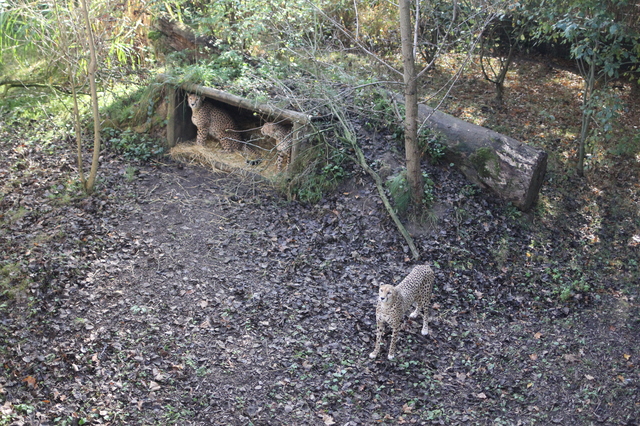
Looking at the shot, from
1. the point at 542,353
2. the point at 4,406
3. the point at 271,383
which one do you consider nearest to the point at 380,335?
the point at 271,383

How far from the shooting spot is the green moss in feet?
27.4

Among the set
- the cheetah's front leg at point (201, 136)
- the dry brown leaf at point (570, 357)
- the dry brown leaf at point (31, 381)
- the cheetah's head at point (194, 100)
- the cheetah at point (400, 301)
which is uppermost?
the cheetah's head at point (194, 100)

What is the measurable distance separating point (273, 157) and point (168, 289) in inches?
141

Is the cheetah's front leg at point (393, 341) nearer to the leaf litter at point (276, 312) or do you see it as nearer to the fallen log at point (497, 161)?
the leaf litter at point (276, 312)

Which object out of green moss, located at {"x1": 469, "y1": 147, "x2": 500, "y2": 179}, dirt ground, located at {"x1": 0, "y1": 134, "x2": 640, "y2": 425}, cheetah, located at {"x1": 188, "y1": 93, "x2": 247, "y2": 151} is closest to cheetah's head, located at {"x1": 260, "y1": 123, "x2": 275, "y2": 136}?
cheetah, located at {"x1": 188, "y1": 93, "x2": 247, "y2": 151}

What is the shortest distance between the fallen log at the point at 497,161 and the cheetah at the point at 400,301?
2766 millimetres

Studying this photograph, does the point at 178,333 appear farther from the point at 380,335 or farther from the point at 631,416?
the point at 631,416

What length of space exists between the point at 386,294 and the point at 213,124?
18.6 feet

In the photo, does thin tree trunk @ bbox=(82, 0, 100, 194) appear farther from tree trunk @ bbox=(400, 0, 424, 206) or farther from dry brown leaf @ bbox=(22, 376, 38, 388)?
tree trunk @ bbox=(400, 0, 424, 206)

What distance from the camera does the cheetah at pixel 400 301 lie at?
5.66 meters

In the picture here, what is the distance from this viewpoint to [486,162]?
331 inches

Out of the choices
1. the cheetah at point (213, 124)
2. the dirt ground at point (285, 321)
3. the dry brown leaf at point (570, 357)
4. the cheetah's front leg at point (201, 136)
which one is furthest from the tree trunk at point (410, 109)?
the cheetah's front leg at point (201, 136)

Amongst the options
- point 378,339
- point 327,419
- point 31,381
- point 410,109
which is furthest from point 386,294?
point 31,381

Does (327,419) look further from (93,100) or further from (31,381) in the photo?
(93,100)
